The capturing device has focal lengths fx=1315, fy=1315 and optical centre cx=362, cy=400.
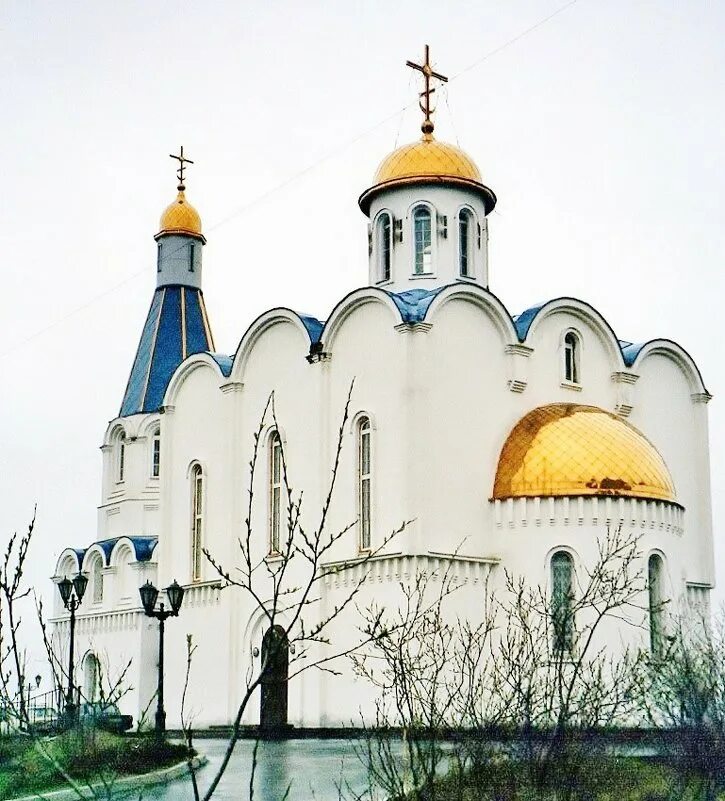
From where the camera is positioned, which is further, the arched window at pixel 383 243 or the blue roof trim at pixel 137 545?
the blue roof trim at pixel 137 545

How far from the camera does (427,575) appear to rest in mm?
18844

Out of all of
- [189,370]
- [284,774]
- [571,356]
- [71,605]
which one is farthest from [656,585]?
[71,605]

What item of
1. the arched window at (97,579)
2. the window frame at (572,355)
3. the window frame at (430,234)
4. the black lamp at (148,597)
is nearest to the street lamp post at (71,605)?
the black lamp at (148,597)

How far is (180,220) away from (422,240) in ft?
37.1

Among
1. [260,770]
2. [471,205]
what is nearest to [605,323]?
[471,205]

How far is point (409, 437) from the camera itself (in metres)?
19.2

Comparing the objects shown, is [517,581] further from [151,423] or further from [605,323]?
[151,423]

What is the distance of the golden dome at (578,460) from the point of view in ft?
63.5

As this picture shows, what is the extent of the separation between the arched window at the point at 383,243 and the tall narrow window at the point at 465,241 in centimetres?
124

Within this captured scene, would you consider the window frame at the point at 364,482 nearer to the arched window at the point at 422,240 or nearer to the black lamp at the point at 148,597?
the arched window at the point at 422,240

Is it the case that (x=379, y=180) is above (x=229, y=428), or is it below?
above

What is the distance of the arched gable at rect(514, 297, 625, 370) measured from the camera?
21117 millimetres

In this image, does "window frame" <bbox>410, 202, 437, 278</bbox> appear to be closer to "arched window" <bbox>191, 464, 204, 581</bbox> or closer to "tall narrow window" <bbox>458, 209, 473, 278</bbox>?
"tall narrow window" <bbox>458, 209, 473, 278</bbox>

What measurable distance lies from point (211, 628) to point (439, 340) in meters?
6.53
